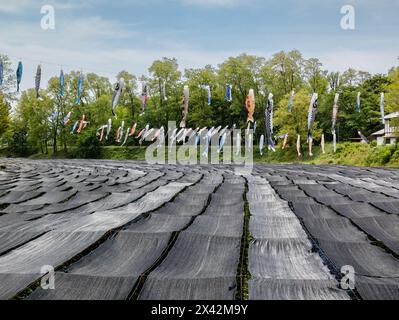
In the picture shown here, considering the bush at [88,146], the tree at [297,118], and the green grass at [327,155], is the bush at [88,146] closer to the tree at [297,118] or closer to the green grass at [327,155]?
the green grass at [327,155]

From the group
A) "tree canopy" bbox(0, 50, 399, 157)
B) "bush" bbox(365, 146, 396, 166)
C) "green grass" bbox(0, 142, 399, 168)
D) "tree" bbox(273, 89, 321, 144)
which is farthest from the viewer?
"tree canopy" bbox(0, 50, 399, 157)

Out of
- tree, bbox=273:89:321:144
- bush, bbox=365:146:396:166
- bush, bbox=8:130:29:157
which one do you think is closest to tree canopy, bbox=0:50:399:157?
tree, bbox=273:89:321:144

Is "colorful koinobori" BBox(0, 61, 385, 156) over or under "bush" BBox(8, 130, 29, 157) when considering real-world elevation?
over

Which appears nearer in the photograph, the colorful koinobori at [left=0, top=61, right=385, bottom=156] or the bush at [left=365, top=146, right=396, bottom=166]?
the colorful koinobori at [left=0, top=61, right=385, bottom=156]

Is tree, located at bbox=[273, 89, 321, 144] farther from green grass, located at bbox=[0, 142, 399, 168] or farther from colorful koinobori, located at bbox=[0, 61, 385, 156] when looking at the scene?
green grass, located at bbox=[0, 142, 399, 168]

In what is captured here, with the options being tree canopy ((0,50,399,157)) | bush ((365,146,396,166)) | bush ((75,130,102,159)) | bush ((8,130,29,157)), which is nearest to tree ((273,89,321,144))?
tree canopy ((0,50,399,157))

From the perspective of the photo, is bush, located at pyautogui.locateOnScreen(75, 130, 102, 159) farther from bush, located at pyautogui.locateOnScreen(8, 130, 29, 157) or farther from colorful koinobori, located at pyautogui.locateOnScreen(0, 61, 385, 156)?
bush, located at pyautogui.locateOnScreen(8, 130, 29, 157)

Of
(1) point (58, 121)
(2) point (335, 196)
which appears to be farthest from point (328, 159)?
(1) point (58, 121)

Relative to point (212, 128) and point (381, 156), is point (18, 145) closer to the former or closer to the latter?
point (212, 128)

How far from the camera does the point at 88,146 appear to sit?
38062 mm

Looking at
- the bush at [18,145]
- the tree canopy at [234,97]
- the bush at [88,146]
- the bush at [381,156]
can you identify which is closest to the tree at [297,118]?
the tree canopy at [234,97]

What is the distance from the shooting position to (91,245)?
6.17 ft

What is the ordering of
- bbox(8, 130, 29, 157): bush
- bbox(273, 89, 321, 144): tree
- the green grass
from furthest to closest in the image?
1. bbox(8, 130, 29, 157): bush
2. bbox(273, 89, 321, 144): tree
3. the green grass

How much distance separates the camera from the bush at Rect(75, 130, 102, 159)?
37.7m
